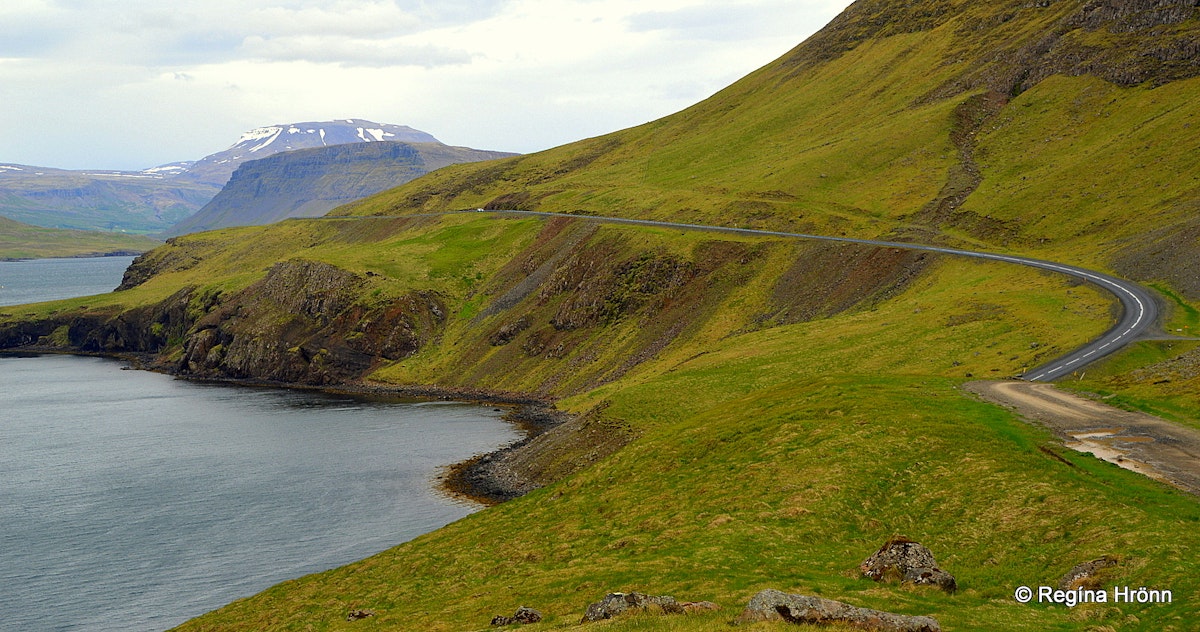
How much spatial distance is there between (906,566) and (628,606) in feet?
36.3

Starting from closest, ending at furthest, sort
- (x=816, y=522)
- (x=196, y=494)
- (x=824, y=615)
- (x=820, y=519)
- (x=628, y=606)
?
(x=824, y=615), (x=628, y=606), (x=816, y=522), (x=820, y=519), (x=196, y=494)

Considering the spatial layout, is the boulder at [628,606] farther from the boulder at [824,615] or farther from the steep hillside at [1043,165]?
the steep hillside at [1043,165]

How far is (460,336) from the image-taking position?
547 feet

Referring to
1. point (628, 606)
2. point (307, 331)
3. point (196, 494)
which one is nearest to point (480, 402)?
point (196, 494)

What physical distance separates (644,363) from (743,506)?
8372 centimetres

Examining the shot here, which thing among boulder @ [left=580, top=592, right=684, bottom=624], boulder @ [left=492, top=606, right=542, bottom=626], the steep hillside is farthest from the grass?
the steep hillside

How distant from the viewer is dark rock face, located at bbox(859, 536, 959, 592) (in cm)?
3191

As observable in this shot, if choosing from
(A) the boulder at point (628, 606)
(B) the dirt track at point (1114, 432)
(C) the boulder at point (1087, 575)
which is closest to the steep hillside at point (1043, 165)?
(B) the dirt track at point (1114, 432)

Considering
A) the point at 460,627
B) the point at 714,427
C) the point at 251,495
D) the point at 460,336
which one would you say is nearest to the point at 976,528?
the point at 460,627

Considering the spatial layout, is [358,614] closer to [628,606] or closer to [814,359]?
[628,606]

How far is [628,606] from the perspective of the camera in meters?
29.6

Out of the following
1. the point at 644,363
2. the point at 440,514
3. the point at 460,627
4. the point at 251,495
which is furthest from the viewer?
the point at 644,363

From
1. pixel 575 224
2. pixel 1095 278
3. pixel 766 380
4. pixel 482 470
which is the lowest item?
pixel 482 470

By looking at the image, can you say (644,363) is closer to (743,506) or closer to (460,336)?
(460,336)
